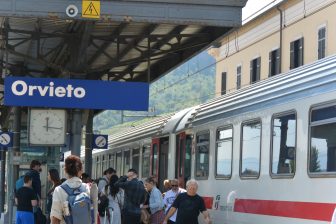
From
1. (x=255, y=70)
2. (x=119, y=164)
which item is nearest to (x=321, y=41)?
(x=255, y=70)

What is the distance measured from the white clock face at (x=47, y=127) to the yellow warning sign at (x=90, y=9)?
3.20 meters

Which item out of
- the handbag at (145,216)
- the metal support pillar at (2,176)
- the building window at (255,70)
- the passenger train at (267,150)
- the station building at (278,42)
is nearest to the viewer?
the passenger train at (267,150)

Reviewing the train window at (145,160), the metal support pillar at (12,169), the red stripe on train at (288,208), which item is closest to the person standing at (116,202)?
the red stripe on train at (288,208)

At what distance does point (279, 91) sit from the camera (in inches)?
441

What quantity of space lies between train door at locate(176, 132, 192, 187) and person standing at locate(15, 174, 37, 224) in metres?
3.84

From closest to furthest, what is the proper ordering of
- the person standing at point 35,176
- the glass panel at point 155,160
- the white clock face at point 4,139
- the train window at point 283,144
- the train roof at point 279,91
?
the train roof at point 279,91 → the train window at point 283,144 → the person standing at point 35,176 → the glass panel at point 155,160 → the white clock face at point 4,139

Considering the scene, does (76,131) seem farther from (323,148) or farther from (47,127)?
(323,148)

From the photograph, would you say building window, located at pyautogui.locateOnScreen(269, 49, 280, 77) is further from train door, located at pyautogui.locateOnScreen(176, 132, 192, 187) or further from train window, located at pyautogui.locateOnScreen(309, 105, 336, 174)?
train window, located at pyautogui.locateOnScreen(309, 105, 336, 174)

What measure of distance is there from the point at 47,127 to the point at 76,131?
1068mm

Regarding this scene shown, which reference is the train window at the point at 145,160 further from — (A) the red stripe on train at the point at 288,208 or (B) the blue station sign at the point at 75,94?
(A) the red stripe on train at the point at 288,208

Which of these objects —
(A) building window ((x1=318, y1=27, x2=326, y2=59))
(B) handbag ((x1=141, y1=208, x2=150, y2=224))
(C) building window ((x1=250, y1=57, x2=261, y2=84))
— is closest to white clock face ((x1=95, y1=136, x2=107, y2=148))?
(B) handbag ((x1=141, y1=208, x2=150, y2=224))

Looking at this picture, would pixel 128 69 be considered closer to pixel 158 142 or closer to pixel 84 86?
pixel 158 142

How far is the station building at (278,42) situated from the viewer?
2923cm

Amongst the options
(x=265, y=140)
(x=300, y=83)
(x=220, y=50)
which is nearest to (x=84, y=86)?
(x=265, y=140)
